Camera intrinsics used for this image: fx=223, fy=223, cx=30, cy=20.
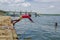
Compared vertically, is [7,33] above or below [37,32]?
above

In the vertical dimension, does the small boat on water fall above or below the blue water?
above

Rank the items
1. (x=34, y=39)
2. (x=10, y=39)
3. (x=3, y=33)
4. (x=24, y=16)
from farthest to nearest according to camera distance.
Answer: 1. (x=34, y=39)
2. (x=24, y=16)
3. (x=3, y=33)
4. (x=10, y=39)

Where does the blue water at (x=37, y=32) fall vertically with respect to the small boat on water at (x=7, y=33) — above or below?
below

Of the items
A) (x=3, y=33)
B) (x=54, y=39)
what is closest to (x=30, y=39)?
(x=54, y=39)

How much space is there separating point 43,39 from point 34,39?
1.65 m

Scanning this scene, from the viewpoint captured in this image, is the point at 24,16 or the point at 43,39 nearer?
the point at 24,16

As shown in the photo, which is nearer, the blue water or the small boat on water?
the small boat on water

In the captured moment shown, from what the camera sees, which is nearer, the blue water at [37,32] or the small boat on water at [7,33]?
the small boat on water at [7,33]

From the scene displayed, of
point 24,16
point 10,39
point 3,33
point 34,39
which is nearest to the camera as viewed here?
point 10,39

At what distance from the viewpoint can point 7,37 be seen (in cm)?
1814

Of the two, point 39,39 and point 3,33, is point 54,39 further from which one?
point 3,33

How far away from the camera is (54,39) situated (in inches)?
1533

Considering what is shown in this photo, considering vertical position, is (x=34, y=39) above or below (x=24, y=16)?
below

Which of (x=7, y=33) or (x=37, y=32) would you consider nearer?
(x=7, y=33)
